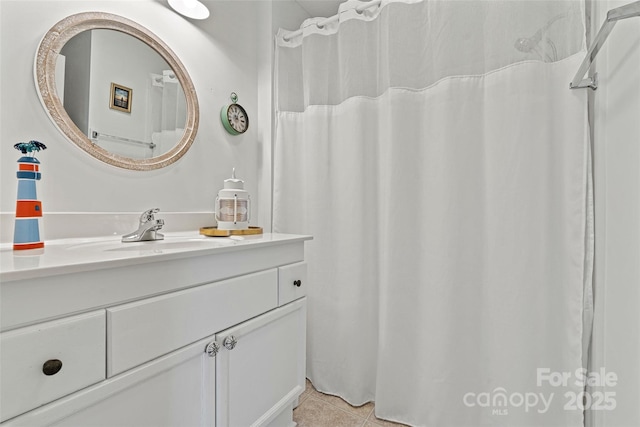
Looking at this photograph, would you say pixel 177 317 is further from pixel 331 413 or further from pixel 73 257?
pixel 331 413

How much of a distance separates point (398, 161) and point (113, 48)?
49.3 inches

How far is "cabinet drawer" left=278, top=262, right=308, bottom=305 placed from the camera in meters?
1.16

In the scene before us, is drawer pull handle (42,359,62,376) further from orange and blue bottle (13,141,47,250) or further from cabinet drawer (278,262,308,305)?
cabinet drawer (278,262,308,305)

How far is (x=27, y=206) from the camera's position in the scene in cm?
83

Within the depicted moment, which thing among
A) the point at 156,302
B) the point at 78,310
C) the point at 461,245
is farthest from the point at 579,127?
the point at 78,310

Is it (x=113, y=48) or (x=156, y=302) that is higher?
(x=113, y=48)

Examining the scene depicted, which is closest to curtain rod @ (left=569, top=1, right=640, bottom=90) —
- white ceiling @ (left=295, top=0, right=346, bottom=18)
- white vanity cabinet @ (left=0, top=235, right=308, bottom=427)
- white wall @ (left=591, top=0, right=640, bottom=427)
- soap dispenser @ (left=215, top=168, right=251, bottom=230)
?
white wall @ (left=591, top=0, right=640, bottom=427)

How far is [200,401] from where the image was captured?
89cm

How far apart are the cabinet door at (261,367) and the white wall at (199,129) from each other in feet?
2.27

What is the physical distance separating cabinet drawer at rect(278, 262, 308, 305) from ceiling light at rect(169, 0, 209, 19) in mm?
1237

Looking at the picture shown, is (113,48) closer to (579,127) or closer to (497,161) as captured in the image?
(497,161)

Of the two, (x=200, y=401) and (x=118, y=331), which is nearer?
(x=118, y=331)

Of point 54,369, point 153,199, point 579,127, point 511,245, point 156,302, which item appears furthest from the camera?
point 153,199

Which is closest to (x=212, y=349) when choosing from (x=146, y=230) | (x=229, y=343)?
(x=229, y=343)
